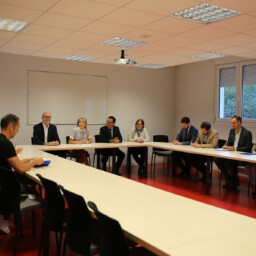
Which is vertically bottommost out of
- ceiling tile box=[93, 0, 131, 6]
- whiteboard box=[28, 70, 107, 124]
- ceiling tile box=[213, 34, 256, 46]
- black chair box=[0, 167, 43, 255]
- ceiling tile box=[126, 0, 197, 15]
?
black chair box=[0, 167, 43, 255]

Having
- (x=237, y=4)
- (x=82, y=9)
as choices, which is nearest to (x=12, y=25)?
(x=82, y=9)

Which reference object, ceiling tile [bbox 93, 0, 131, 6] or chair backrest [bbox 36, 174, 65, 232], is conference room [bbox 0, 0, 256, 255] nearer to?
ceiling tile [bbox 93, 0, 131, 6]

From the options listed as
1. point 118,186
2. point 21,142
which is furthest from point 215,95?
point 118,186

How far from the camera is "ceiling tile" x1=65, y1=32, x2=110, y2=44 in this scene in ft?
14.9

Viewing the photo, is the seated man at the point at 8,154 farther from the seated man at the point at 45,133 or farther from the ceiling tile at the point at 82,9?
the seated man at the point at 45,133

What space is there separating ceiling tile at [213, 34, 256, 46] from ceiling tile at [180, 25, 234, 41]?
169 millimetres

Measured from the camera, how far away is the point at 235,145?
5.91 meters

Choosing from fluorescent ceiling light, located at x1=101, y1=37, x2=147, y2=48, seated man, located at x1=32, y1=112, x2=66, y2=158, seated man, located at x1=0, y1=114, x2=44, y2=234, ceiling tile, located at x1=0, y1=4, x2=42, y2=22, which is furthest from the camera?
seated man, located at x1=32, y1=112, x2=66, y2=158

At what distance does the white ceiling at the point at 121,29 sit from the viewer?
10.8 ft

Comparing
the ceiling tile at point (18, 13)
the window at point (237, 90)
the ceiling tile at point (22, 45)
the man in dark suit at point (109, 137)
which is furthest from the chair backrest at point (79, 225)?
the window at point (237, 90)

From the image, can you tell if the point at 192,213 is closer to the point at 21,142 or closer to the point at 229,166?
the point at 229,166

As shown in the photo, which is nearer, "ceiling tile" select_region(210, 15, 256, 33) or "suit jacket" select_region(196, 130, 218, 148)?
"ceiling tile" select_region(210, 15, 256, 33)

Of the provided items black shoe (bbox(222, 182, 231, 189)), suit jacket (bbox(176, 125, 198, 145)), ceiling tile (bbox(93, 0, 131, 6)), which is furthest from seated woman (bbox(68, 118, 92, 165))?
ceiling tile (bbox(93, 0, 131, 6))

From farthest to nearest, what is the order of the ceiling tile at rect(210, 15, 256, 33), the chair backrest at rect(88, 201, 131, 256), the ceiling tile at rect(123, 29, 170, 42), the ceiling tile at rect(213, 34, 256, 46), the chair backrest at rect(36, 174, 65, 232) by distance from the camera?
the ceiling tile at rect(213, 34, 256, 46), the ceiling tile at rect(123, 29, 170, 42), the ceiling tile at rect(210, 15, 256, 33), the chair backrest at rect(36, 174, 65, 232), the chair backrest at rect(88, 201, 131, 256)
